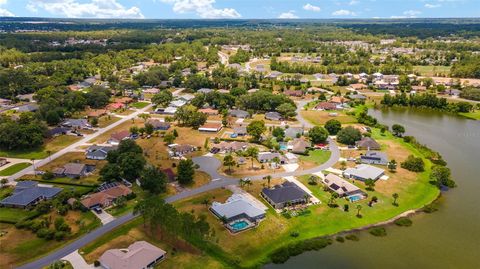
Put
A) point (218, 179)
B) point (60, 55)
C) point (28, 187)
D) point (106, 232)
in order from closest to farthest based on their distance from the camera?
point (106, 232)
point (28, 187)
point (218, 179)
point (60, 55)

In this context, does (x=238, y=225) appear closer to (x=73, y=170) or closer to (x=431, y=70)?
(x=73, y=170)

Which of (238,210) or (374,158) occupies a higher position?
(374,158)

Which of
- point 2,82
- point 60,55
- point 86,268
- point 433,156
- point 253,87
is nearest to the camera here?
point 86,268

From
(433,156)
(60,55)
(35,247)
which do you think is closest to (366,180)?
(433,156)

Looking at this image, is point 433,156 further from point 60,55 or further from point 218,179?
point 60,55

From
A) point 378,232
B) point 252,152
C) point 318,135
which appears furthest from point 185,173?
point 318,135

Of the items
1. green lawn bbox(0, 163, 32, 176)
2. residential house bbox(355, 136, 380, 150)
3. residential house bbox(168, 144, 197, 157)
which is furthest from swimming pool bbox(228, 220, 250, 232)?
green lawn bbox(0, 163, 32, 176)

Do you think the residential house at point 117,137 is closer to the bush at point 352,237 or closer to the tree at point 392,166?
the bush at point 352,237
